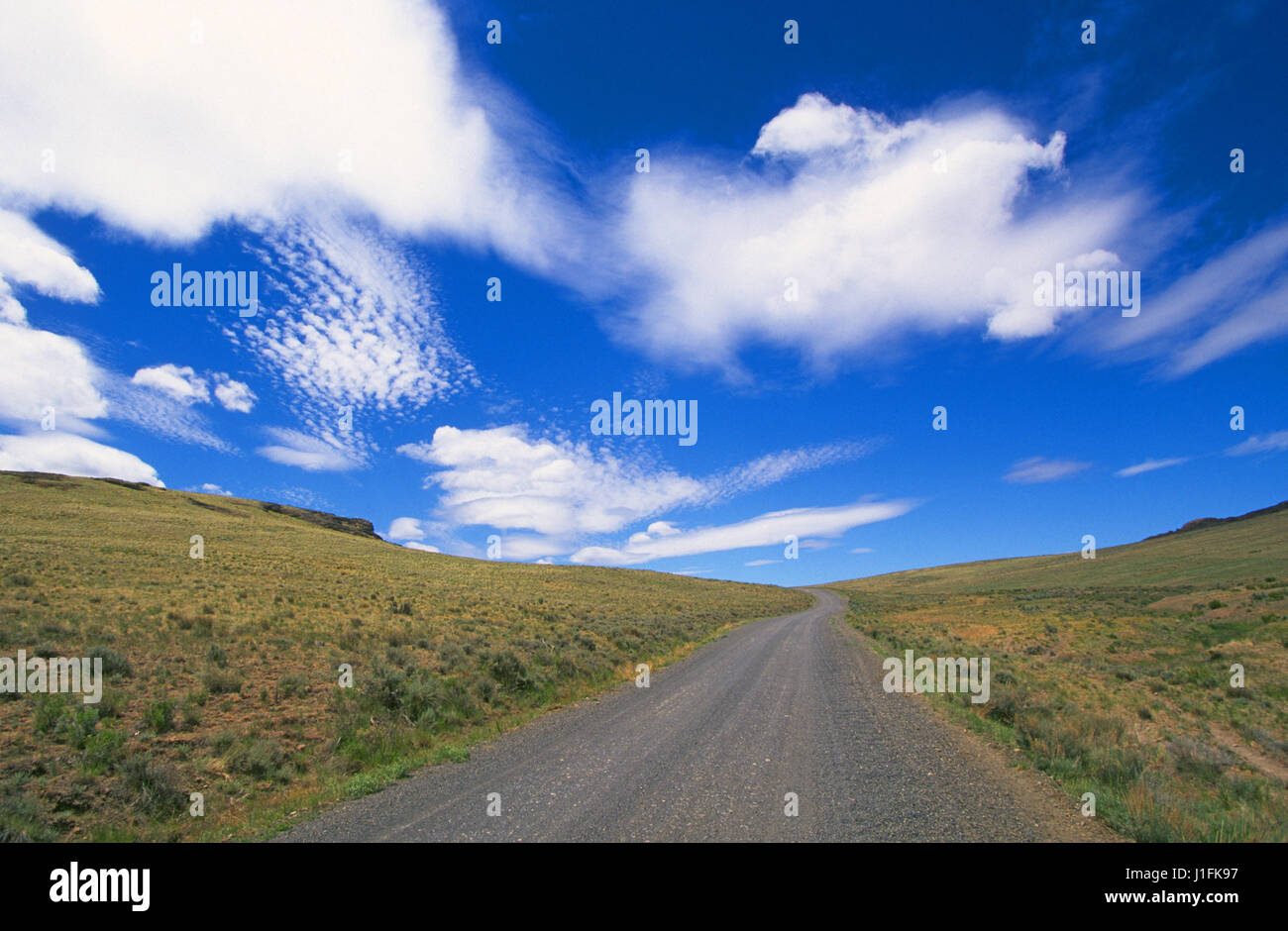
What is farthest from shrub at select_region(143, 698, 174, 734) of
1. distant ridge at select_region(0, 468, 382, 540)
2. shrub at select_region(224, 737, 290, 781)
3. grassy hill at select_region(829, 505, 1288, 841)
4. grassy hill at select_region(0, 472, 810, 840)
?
distant ridge at select_region(0, 468, 382, 540)

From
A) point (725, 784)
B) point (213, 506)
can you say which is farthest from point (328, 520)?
point (725, 784)

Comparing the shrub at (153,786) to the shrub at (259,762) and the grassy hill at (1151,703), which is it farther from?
the grassy hill at (1151,703)

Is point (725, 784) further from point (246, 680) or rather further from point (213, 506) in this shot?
point (213, 506)

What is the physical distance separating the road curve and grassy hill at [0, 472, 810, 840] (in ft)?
4.52

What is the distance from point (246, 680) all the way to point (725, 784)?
37.8 ft

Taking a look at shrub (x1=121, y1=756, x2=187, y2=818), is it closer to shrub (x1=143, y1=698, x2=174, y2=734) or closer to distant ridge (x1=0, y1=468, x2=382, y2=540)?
shrub (x1=143, y1=698, x2=174, y2=734)

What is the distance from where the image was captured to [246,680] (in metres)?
12.2

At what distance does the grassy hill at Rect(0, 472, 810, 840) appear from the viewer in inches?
289

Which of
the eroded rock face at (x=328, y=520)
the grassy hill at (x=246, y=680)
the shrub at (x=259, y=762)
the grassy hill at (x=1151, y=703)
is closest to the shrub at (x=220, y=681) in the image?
the grassy hill at (x=246, y=680)

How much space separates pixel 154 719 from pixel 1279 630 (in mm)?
36407
